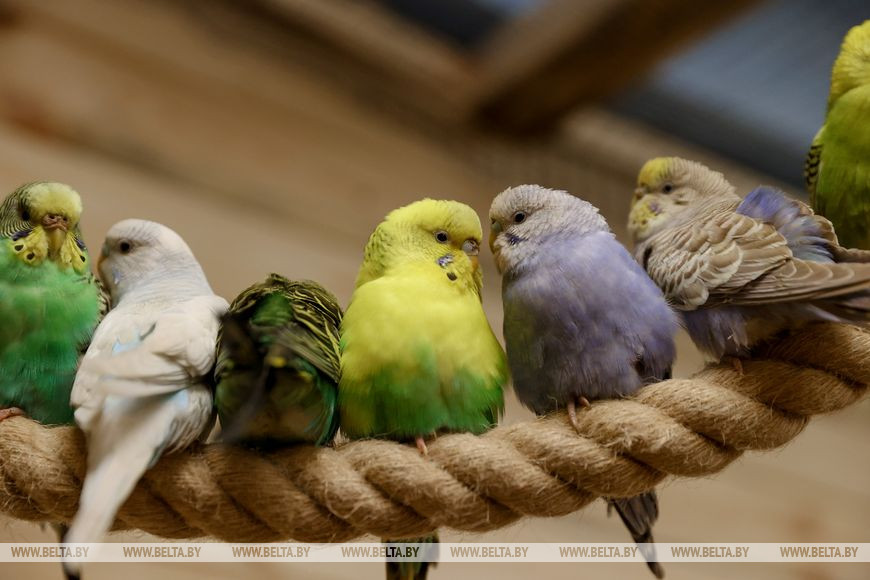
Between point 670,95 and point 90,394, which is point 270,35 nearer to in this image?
point 670,95

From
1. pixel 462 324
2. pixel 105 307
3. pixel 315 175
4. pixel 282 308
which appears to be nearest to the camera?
pixel 282 308

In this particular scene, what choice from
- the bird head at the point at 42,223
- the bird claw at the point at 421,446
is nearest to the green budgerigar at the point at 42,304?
the bird head at the point at 42,223

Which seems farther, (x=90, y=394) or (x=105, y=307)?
(x=105, y=307)

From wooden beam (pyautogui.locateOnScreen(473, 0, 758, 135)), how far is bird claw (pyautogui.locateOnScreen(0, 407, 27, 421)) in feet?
6.81

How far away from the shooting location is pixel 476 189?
3812 mm

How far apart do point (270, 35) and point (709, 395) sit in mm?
2626

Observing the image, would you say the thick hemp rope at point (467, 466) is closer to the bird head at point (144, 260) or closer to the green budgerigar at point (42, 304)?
the green budgerigar at point (42, 304)

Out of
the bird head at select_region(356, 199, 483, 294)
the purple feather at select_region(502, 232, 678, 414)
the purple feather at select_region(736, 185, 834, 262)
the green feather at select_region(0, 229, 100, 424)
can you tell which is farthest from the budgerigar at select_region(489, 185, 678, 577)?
the green feather at select_region(0, 229, 100, 424)

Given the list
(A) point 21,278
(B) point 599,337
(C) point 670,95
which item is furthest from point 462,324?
(C) point 670,95

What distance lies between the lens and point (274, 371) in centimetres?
134

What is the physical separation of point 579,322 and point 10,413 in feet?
3.16

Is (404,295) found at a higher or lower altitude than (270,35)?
lower

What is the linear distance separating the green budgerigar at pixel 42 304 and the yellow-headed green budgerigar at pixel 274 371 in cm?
36

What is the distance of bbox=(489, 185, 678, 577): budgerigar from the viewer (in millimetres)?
1487
